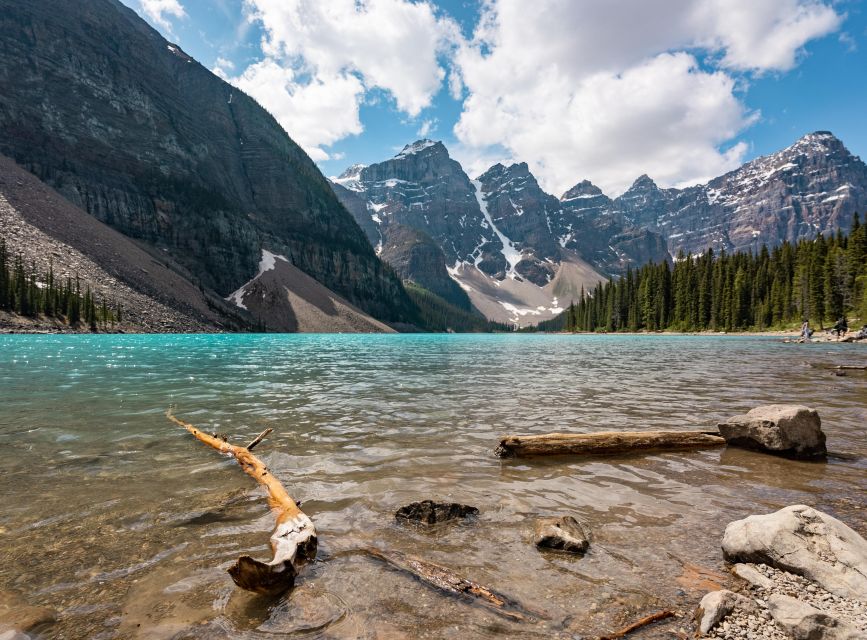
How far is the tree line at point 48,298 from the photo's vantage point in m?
83.8

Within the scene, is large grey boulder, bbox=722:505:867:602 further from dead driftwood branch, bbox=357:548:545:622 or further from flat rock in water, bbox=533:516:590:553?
dead driftwood branch, bbox=357:548:545:622

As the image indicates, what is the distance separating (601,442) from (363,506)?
254 inches

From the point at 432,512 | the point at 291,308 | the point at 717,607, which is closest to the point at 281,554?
the point at 432,512

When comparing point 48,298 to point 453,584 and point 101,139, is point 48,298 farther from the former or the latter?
point 453,584

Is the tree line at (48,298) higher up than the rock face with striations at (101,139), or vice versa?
the rock face with striations at (101,139)

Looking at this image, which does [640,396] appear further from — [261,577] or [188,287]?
[188,287]

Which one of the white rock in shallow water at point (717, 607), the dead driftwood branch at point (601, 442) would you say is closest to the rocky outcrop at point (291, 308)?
the dead driftwood branch at point (601, 442)

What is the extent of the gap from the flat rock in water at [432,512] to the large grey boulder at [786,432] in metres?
8.59

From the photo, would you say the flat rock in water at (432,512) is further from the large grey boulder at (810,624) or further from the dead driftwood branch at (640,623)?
the large grey boulder at (810,624)

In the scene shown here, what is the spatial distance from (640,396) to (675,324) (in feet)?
436

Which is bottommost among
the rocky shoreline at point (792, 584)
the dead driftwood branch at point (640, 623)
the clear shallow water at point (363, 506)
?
the clear shallow water at point (363, 506)

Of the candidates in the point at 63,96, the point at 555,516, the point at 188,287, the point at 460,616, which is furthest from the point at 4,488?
the point at 63,96

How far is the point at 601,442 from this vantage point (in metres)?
11.1

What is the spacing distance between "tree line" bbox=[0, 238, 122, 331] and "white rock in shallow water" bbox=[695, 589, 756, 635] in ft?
373
